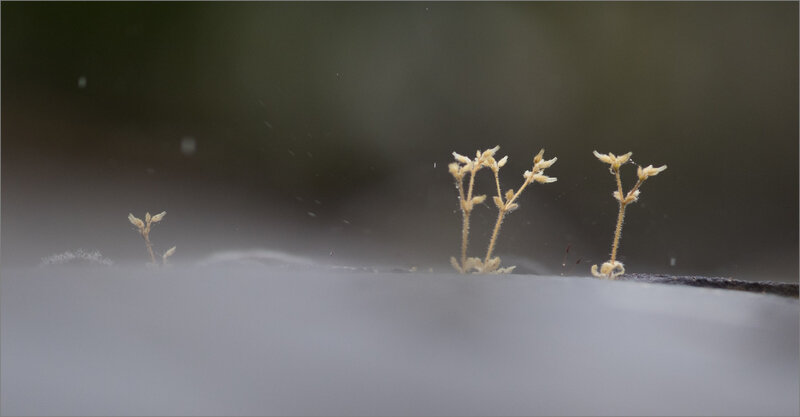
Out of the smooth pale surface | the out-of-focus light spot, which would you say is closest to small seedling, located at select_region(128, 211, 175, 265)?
the out-of-focus light spot

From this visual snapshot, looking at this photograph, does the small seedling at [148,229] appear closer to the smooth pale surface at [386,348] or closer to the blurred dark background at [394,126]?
the blurred dark background at [394,126]

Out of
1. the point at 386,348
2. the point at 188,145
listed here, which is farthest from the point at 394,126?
the point at 386,348

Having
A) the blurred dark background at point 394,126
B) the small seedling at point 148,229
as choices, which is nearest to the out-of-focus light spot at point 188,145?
the blurred dark background at point 394,126

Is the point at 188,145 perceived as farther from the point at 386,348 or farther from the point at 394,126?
the point at 386,348

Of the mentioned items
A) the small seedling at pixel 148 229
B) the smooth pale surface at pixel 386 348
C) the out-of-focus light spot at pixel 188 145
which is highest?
the out-of-focus light spot at pixel 188 145

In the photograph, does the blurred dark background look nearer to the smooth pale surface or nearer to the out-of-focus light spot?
the out-of-focus light spot

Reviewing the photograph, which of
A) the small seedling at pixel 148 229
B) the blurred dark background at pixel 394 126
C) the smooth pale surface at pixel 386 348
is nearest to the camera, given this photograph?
the smooth pale surface at pixel 386 348

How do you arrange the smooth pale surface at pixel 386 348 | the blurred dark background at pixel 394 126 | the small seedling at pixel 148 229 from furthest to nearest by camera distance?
the blurred dark background at pixel 394 126 < the small seedling at pixel 148 229 < the smooth pale surface at pixel 386 348
